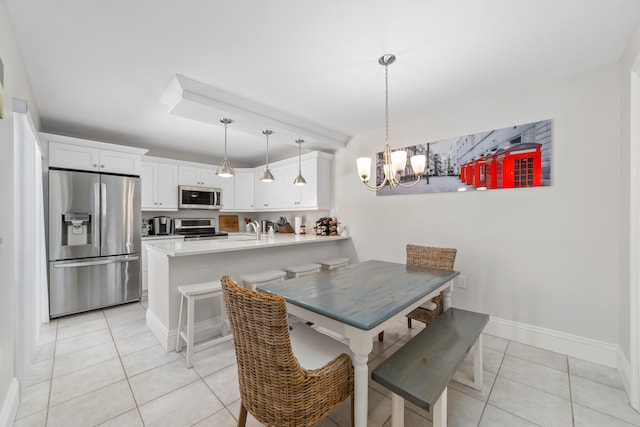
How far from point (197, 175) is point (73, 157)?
1808 millimetres

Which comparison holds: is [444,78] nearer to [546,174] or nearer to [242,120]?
[546,174]

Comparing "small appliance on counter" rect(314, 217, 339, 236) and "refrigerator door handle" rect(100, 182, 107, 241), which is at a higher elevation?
"refrigerator door handle" rect(100, 182, 107, 241)

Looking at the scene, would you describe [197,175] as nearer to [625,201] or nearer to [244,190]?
[244,190]

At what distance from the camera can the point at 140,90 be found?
259 cm

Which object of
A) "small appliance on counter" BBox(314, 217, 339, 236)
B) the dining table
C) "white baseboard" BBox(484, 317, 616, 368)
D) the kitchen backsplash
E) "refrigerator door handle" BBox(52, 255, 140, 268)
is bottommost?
"white baseboard" BBox(484, 317, 616, 368)

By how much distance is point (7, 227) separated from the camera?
1.58 metres

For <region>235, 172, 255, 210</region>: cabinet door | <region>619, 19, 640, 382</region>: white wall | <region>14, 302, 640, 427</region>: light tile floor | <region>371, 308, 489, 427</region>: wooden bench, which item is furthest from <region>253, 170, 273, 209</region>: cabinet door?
<region>619, 19, 640, 382</region>: white wall

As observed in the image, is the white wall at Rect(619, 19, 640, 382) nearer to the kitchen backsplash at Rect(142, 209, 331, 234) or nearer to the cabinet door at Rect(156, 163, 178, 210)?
the kitchen backsplash at Rect(142, 209, 331, 234)

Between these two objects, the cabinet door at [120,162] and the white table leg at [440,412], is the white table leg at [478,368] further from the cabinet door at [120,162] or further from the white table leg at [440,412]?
the cabinet door at [120,162]

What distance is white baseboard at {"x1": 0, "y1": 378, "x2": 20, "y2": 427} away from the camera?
1.45m

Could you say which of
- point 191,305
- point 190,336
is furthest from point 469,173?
point 190,336

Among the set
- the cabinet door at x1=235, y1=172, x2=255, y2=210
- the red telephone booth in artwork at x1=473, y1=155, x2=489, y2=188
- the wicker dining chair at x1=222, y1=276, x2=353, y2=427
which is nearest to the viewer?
the wicker dining chair at x1=222, y1=276, x2=353, y2=427

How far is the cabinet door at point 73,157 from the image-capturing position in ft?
10.4

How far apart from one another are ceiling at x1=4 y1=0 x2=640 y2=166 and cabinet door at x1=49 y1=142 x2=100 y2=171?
0.39m
